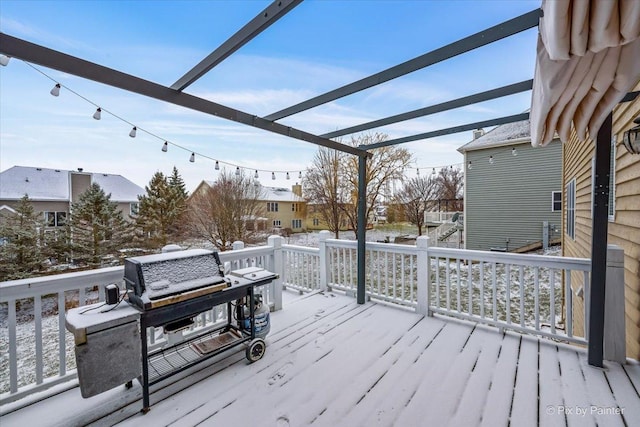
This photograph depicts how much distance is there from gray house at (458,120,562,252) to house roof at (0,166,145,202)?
57.0 ft

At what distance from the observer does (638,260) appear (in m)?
2.33

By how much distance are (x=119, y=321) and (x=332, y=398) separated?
1548 mm

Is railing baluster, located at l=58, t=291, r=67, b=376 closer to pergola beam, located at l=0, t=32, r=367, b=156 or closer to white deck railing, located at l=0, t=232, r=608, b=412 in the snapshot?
white deck railing, located at l=0, t=232, r=608, b=412

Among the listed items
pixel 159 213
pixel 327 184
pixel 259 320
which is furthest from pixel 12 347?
pixel 159 213

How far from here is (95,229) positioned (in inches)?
474

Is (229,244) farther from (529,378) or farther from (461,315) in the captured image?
Answer: (529,378)

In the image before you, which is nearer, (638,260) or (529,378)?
(529,378)

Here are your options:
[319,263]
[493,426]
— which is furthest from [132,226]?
[493,426]

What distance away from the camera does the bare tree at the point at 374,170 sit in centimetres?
1290

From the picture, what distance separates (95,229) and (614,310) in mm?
15607

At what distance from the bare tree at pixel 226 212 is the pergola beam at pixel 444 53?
1115cm

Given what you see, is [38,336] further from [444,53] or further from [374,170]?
[374,170]

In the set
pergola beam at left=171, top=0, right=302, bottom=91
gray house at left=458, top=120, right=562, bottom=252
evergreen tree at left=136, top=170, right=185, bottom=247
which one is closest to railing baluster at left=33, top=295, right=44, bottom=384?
pergola beam at left=171, top=0, right=302, bottom=91

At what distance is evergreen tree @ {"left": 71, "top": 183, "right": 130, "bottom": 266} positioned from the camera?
11.7 metres
